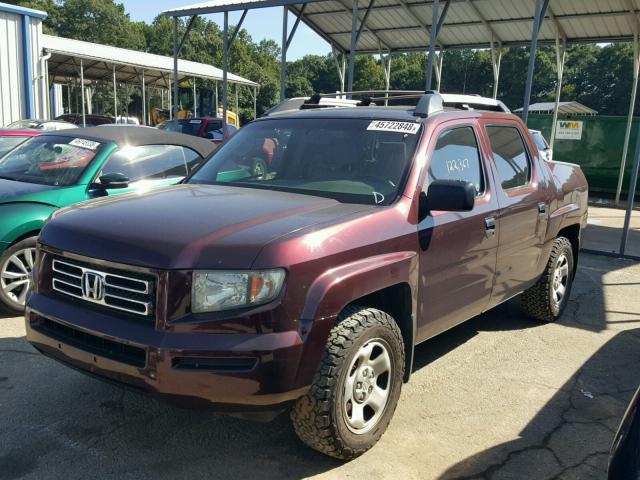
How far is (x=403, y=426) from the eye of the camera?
353 cm

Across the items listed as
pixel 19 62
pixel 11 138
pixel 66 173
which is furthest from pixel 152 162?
pixel 19 62

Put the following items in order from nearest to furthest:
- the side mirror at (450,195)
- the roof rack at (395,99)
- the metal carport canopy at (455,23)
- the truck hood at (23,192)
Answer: the side mirror at (450,195), the roof rack at (395,99), the truck hood at (23,192), the metal carport canopy at (455,23)

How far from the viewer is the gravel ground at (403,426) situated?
120 inches

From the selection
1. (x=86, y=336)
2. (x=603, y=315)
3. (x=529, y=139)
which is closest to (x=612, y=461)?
(x=86, y=336)

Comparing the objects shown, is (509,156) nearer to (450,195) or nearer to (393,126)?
(393,126)

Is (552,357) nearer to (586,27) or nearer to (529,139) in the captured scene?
(529,139)

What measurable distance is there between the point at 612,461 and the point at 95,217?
102 inches

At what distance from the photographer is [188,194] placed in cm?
359

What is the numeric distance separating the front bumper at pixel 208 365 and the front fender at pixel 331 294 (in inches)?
2.6

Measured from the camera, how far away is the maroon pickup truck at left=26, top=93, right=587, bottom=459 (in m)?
2.61

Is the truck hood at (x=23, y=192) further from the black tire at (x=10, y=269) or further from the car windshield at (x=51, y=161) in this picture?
the black tire at (x=10, y=269)

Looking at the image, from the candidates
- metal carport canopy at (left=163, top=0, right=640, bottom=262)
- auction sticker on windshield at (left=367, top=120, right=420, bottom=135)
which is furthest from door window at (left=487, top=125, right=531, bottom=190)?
metal carport canopy at (left=163, top=0, right=640, bottom=262)

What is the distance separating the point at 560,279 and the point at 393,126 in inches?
112

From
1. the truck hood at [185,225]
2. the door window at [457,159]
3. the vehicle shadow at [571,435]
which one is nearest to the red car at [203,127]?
the door window at [457,159]
